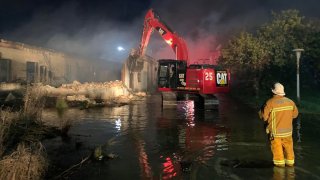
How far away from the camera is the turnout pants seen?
7.23 m

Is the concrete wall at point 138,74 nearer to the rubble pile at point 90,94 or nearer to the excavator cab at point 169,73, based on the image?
the rubble pile at point 90,94

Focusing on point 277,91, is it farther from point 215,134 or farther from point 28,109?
point 28,109

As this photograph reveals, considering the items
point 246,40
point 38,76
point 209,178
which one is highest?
point 246,40

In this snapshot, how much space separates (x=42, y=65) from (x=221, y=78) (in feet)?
54.0

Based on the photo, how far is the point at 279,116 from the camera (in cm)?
729

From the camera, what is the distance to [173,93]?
19.9 meters

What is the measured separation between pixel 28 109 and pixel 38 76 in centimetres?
1916

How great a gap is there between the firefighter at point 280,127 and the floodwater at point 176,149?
249mm

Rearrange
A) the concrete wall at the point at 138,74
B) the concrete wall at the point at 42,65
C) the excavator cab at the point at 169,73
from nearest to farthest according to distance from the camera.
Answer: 1. the excavator cab at the point at 169,73
2. the concrete wall at the point at 42,65
3. the concrete wall at the point at 138,74

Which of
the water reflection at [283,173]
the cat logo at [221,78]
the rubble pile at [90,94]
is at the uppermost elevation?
the cat logo at [221,78]

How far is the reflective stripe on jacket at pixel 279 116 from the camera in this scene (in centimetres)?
723

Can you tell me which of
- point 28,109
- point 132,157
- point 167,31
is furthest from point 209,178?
point 167,31

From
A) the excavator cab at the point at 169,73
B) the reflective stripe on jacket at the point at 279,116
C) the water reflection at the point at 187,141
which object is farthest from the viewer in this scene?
the excavator cab at the point at 169,73

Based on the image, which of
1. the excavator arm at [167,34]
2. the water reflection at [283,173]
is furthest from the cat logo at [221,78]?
the water reflection at [283,173]
